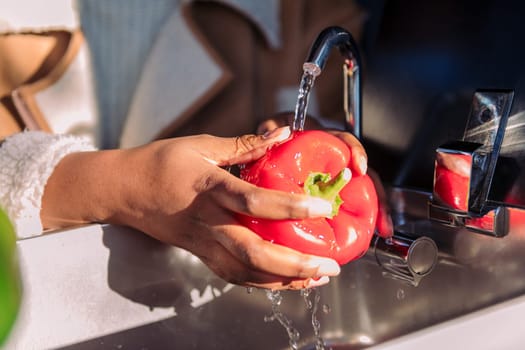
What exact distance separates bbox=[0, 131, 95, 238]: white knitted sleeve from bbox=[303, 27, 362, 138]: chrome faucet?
0.90 ft

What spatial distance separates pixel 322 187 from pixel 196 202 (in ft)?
0.36

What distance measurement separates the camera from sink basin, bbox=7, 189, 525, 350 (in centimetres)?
59

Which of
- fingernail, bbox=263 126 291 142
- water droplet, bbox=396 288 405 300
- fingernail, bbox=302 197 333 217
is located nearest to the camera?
fingernail, bbox=302 197 333 217

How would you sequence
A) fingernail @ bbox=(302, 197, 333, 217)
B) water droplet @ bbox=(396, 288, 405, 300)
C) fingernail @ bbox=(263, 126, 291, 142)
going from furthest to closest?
water droplet @ bbox=(396, 288, 405, 300)
fingernail @ bbox=(263, 126, 291, 142)
fingernail @ bbox=(302, 197, 333, 217)

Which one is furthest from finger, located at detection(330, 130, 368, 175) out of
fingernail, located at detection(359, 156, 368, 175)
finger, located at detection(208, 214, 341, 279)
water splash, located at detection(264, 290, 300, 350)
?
water splash, located at detection(264, 290, 300, 350)

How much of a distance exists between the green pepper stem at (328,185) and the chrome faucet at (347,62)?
0.10 m

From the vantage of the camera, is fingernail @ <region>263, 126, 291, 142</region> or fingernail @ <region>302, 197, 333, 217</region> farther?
fingernail @ <region>263, 126, 291, 142</region>

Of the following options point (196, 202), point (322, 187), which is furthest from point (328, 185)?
point (196, 202)

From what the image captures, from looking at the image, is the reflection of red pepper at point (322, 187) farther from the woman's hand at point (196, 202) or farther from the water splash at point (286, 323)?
the water splash at point (286, 323)

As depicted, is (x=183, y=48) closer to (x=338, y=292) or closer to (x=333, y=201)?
(x=338, y=292)

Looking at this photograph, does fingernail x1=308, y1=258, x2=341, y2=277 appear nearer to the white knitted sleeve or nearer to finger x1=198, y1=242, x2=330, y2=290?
finger x1=198, y1=242, x2=330, y2=290

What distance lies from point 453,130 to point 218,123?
0.67 m

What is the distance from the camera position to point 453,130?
29.5 inches

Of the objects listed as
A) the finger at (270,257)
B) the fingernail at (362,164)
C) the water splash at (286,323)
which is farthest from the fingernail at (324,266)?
the water splash at (286,323)
